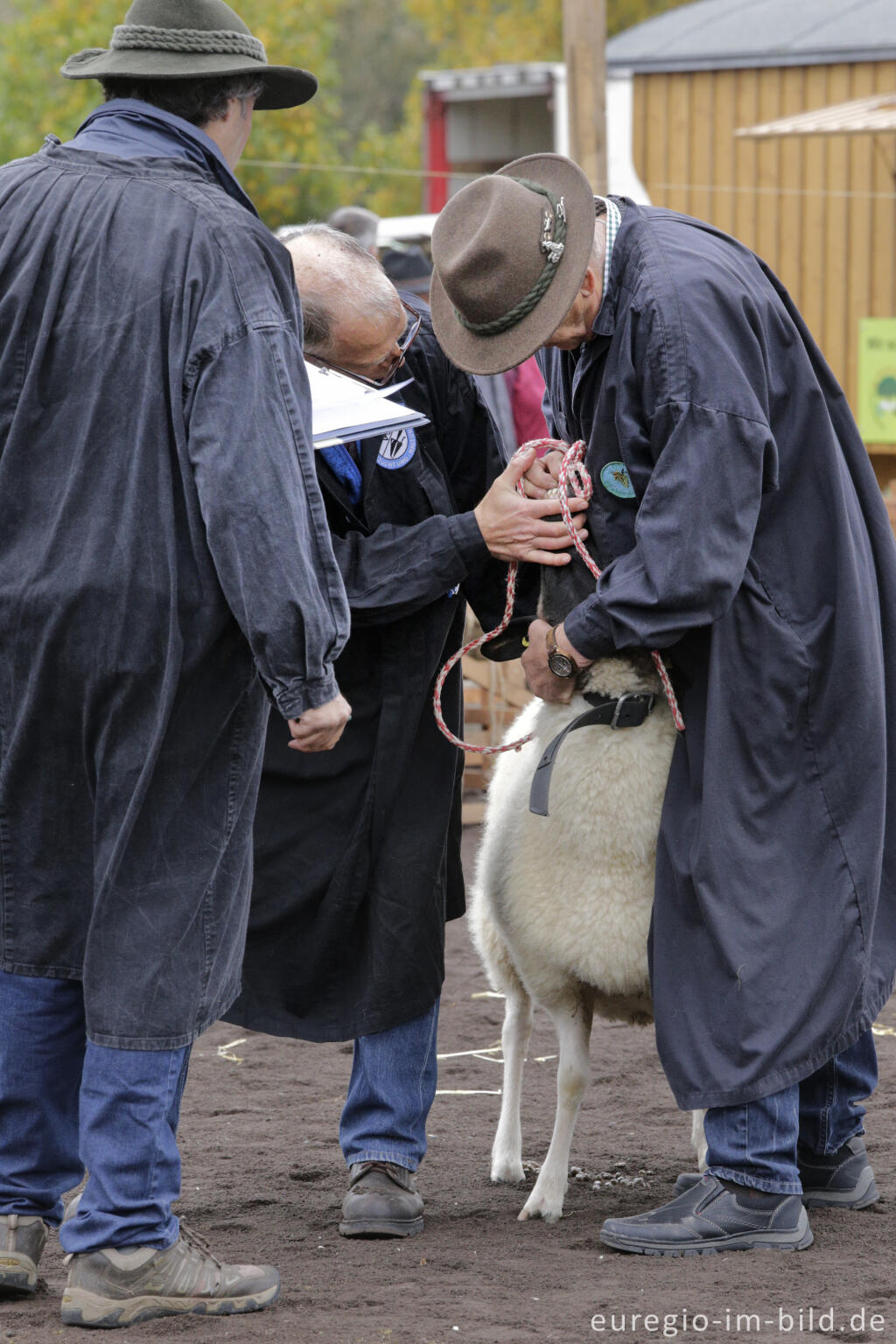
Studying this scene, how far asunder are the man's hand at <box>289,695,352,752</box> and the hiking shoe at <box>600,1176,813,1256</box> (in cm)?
116

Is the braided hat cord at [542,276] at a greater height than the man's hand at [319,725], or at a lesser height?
greater

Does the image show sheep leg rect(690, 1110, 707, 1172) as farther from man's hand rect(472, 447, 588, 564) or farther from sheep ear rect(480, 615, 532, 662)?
man's hand rect(472, 447, 588, 564)

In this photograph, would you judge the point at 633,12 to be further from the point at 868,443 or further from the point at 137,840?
the point at 137,840

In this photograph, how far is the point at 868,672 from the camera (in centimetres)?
304

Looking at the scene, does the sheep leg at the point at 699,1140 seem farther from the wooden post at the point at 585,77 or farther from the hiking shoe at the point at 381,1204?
the wooden post at the point at 585,77

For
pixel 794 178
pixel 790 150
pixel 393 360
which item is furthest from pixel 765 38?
pixel 393 360

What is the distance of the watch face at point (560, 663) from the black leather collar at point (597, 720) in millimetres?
110

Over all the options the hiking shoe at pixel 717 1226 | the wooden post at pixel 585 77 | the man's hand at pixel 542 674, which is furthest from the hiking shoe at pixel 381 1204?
the wooden post at pixel 585 77

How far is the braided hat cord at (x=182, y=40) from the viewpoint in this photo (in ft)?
8.81

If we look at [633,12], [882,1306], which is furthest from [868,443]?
[633,12]

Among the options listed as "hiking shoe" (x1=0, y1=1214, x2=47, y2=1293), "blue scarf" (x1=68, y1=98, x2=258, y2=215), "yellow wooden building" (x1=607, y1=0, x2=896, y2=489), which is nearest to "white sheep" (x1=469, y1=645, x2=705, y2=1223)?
"hiking shoe" (x1=0, y1=1214, x2=47, y2=1293)

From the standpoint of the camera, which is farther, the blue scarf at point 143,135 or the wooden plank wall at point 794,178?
the wooden plank wall at point 794,178

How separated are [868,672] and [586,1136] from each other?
1466 mm

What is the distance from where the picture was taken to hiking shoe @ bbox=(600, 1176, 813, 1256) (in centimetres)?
303
